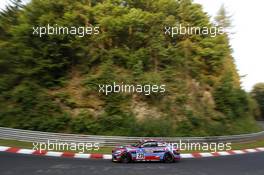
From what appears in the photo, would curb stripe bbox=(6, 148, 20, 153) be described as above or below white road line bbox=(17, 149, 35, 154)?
above

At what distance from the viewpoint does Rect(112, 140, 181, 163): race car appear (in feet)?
51.8

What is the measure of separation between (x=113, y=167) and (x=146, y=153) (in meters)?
2.30

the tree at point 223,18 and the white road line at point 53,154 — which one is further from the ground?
the tree at point 223,18

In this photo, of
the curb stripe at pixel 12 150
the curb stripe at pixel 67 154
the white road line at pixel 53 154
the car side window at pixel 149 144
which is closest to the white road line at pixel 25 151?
the curb stripe at pixel 12 150

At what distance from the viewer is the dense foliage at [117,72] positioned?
76.2 feet

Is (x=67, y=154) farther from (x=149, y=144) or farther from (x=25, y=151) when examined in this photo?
(x=149, y=144)

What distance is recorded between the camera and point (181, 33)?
29.4 metres
